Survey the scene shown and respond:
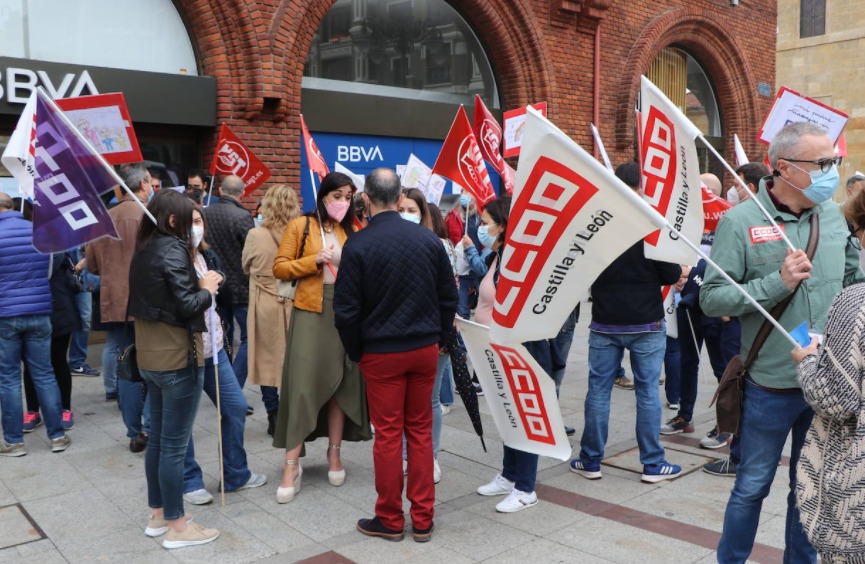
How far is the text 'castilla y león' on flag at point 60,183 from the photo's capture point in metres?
4.32

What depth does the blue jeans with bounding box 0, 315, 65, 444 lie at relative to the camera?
5555 millimetres

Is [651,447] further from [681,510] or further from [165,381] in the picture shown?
[165,381]

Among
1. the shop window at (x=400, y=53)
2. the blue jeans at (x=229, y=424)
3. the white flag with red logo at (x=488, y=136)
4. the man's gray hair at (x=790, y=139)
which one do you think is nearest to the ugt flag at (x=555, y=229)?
the man's gray hair at (x=790, y=139)

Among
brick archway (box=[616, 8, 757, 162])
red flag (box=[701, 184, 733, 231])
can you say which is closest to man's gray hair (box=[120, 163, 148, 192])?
red flag (box=[701, 184, 733, 231])

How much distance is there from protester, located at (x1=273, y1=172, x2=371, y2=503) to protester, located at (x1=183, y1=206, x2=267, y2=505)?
25 cm

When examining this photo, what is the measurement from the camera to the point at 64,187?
435cm

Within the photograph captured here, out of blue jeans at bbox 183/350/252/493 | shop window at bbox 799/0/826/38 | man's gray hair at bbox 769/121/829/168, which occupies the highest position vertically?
shop window at bbox 799/0/826/38

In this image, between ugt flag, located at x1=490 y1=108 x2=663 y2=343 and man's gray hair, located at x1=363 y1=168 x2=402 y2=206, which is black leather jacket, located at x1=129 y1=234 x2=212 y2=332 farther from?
ugt flag, located at x1=490 y1=108 x2=663 y2=343

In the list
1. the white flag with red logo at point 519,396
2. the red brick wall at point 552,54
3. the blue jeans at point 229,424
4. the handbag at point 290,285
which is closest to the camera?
the white flag with red logo at point 519,396

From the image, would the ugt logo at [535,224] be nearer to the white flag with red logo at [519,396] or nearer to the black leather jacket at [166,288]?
the white flag with red logo at [519,396]

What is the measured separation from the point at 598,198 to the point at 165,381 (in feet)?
7.30

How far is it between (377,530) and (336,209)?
185 cm

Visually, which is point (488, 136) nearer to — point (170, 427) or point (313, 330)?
point (313, 330)

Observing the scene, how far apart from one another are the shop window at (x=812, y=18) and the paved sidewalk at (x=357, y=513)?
25630 millimetres
